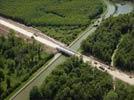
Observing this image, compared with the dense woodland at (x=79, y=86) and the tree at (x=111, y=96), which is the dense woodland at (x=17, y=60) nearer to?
the dense woodland at (x=79, y=86)

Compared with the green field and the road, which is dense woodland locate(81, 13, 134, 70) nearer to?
the road

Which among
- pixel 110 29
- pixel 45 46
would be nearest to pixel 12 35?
pixel 45 46

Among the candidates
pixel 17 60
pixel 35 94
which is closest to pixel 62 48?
pixel 17 60

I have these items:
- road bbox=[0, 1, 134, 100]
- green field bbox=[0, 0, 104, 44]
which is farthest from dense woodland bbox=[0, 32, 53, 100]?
green field bbox=[0, 0, 104, 44]

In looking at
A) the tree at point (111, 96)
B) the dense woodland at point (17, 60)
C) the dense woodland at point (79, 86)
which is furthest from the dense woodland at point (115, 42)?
the tree at point (111, 96)

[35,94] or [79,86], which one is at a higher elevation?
[79,86]

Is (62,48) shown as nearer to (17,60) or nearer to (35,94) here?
(17,60)

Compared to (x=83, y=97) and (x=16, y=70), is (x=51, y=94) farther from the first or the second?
(x=16, y=70)
